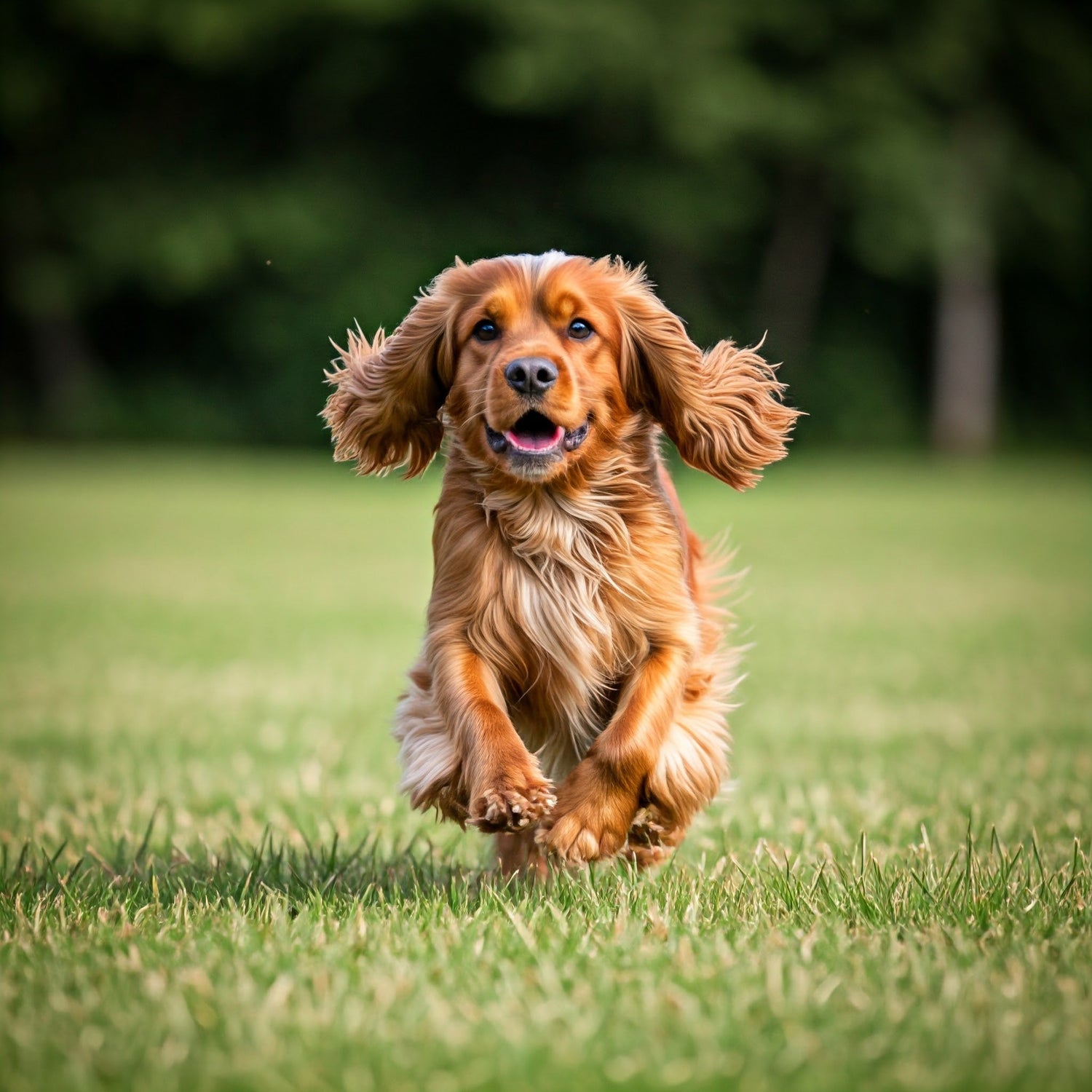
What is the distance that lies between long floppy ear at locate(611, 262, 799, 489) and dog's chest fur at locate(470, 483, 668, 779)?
34cm

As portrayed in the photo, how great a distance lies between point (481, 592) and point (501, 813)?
1.94ft

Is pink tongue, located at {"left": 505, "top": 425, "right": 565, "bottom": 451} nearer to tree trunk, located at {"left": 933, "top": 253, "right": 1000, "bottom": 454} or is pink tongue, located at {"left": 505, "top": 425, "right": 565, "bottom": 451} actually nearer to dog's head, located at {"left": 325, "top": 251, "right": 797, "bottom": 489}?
dog's head, located at {"left": 325, "top": 251, "right": 797, "bottom": 489}

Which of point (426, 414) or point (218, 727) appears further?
point (218, 727)

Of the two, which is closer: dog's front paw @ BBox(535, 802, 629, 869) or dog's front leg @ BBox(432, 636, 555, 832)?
dog's front leg @ BBox(432, 636, 555, 832)

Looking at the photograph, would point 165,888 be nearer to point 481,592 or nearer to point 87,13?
point 481,592

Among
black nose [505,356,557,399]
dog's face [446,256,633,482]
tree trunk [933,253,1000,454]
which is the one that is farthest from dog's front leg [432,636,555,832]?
tree trunk [933,253,1000,454]

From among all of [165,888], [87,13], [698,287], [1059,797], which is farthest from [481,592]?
[87,13]

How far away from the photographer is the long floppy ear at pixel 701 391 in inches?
144

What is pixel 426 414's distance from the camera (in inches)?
150

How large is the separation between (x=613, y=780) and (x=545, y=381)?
89 centimetres

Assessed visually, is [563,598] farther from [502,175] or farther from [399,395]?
[502,175]

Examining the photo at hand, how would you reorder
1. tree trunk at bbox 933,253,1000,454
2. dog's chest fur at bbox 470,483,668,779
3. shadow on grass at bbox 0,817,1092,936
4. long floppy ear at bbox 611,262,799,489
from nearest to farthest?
1. shadow on grass at bbox 0,817,1092,936
2. dog's chest fur at bbox 470,483,668,779
3. long floppy ear at bbox 611,262,799,489
4. tree trunk at bbox 933,253,1000,454

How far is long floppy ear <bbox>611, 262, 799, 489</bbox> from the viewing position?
12.0 ft

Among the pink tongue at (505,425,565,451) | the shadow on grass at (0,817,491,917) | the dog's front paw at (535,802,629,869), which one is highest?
the pink tongue at (505,425,565,451)
